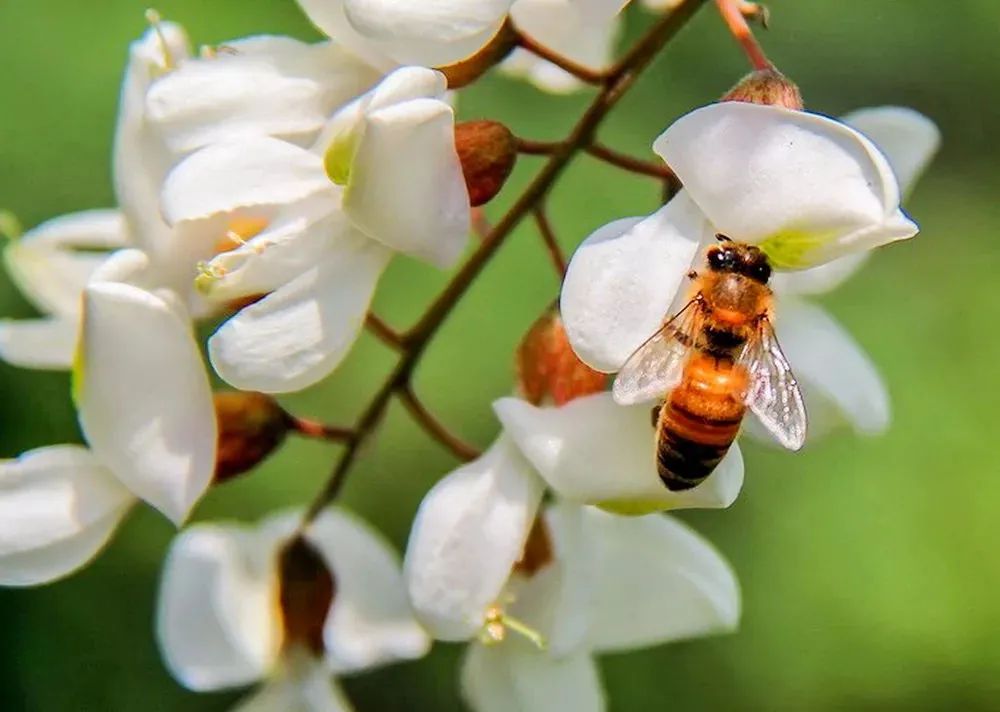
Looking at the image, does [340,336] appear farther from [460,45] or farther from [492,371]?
[492,371]

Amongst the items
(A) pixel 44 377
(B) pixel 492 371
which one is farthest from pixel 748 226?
(A) pixel 44 377

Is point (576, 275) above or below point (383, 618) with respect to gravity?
above

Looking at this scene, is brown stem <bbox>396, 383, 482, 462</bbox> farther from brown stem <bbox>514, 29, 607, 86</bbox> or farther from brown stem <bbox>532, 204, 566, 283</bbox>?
brown stem <bbox>514, 29, 607, 86</bbox>

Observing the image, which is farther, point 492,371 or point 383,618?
point 492,371

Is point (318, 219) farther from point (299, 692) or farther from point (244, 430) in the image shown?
point (299, 692)

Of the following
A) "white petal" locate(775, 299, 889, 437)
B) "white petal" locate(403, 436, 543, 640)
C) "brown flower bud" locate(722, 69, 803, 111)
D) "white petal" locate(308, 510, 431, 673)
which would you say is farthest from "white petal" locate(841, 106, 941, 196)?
"white petal" locate(308, 510, 431, 673)

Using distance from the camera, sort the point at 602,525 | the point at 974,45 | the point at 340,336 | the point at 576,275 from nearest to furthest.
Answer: the point at 576,275, the point at 340,336, the point at 602,525, the point at 974,45
